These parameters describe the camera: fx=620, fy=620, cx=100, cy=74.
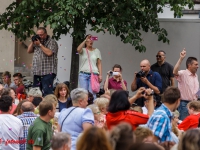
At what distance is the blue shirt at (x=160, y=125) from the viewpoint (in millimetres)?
7805

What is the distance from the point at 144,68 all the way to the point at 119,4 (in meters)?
2.30

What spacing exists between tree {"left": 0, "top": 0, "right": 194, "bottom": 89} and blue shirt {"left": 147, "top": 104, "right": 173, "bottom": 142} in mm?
5984

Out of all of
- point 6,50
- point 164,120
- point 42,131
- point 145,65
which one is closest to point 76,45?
point 145,65

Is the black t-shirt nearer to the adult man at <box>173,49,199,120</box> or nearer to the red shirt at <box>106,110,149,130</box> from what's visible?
the adult man at <box>173,49,199,120</box>

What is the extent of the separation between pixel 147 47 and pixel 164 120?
26.2 ft

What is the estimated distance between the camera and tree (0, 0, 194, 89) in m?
13.7

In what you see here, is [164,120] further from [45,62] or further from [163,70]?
[45,62]

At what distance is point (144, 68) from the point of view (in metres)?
12.6

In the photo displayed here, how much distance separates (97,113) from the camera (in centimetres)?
941

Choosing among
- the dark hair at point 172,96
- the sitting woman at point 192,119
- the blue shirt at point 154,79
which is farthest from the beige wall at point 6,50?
the dark hair at point 172,96

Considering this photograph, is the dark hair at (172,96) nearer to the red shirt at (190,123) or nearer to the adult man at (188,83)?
the red shirt at (190,123)

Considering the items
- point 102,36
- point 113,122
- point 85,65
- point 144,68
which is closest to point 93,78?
point 85,65

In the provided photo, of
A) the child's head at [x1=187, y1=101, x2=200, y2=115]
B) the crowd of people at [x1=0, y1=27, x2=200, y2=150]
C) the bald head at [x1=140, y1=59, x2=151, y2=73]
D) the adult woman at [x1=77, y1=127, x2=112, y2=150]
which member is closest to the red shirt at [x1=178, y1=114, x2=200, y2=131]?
the crowd of people at [x1=0, y1=27, x2=200, y2=150]

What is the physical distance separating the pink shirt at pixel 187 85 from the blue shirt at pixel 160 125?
5328mm
